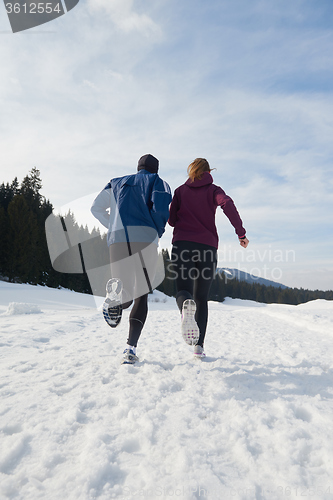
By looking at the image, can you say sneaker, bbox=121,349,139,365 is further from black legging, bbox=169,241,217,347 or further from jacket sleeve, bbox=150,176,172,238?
jacket sleeve, bbox=150,176,172,238

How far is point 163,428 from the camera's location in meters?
1.66

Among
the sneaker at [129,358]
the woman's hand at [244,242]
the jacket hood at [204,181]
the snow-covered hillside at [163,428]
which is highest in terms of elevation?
A: the jacket hood at [204,181]

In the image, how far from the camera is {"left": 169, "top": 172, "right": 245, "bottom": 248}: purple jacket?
3088 mm

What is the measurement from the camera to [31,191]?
37.0 metres

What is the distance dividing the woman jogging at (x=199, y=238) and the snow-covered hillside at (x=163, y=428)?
743 millimetres

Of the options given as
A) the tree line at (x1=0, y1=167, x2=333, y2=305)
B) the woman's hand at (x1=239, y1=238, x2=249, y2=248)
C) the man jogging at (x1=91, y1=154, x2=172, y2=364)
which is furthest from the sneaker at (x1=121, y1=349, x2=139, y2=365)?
the tree line at (x1=0, y1=167, x2=333, y2=305)

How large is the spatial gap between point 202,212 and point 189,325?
4.10ft

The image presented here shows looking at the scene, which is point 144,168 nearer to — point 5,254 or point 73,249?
point 5,254

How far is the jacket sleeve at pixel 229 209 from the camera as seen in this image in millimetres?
3084

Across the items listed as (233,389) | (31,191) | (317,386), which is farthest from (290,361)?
(31,191)

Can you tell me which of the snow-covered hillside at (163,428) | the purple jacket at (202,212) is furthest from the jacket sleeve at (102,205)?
the snow-covered hillside at (163,428)

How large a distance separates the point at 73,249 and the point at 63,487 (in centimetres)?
4364

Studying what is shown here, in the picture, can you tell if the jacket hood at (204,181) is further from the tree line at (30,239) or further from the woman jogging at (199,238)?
the tree line at (30,239)

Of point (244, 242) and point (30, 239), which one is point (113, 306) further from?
point (30, 239)
